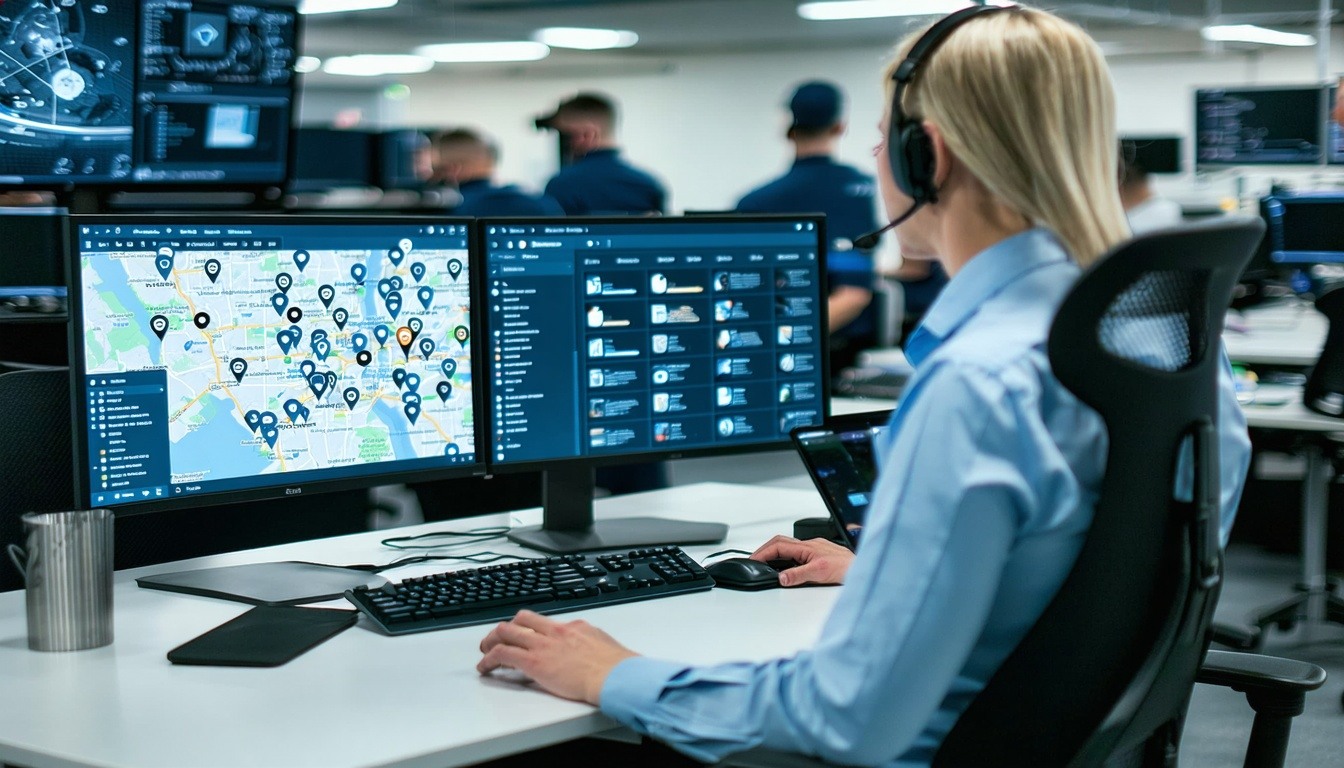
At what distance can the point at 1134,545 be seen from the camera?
998mm

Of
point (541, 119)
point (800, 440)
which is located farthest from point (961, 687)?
point (541, 119)

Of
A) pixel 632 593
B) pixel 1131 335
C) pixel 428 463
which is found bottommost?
pixel 632 593

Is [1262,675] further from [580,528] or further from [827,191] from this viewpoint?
[827,191]

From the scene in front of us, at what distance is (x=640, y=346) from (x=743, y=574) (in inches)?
15.9

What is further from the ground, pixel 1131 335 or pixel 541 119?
pixel 541 119

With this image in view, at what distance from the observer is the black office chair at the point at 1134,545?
0.97m

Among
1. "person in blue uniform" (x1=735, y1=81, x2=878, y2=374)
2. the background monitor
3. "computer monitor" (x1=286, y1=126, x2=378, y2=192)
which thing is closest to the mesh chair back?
"person in blue uniform" (x1=735, y1=81, x2=878, y2=374)

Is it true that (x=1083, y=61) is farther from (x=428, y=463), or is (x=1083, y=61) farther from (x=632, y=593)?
(x=428, y=463)

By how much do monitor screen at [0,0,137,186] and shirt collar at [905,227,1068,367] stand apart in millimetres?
2010

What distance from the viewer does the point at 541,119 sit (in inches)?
191

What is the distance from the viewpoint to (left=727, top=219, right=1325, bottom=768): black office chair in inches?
38.4

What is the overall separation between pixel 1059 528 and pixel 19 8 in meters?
2.24

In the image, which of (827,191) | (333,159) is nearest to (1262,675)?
(827,191)

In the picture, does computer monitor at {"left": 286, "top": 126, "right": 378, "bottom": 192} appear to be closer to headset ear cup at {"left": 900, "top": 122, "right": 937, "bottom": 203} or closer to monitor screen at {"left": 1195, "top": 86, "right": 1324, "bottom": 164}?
monitor screen at {"left": 1195, "top": 86, "right": 1324, "bottom": 164}
